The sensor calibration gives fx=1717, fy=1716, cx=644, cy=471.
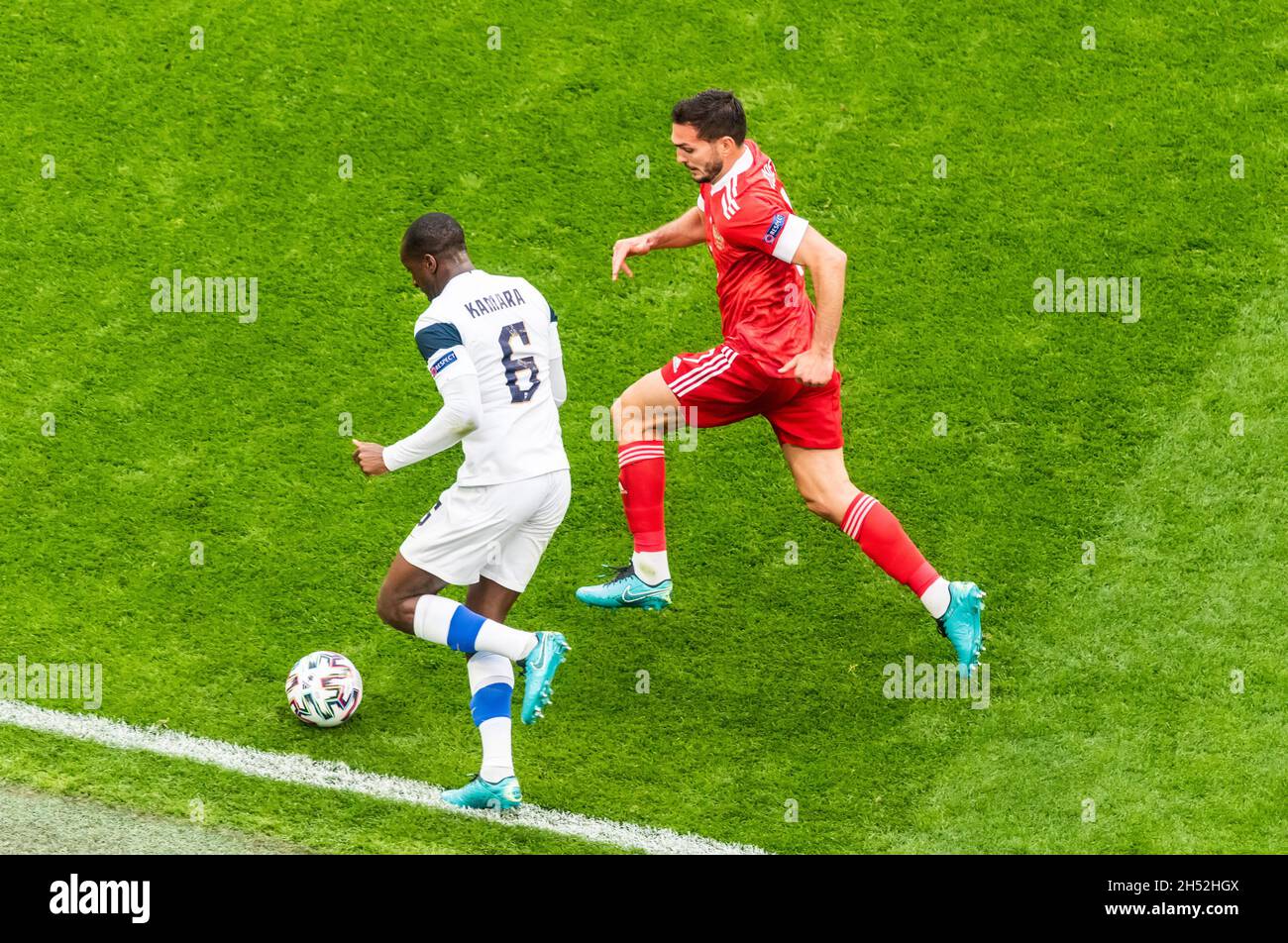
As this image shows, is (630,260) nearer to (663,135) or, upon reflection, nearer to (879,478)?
(663,135)

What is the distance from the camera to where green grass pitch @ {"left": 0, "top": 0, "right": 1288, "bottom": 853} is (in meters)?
7.55

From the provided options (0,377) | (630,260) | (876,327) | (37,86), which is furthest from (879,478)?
(37,86)

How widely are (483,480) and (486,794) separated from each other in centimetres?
132

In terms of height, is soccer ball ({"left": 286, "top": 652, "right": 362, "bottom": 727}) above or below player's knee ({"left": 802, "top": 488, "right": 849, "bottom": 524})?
below

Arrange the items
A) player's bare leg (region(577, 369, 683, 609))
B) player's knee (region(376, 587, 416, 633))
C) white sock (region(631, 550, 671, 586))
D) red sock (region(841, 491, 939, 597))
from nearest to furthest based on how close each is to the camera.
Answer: player's knee (region(376, 587, 416, 633)) < red sock (region(841, 491, 939, 597)) < player's bare leg (region(577, 369, 683, 609)) < white sock (region(631, 550, 671, 586))

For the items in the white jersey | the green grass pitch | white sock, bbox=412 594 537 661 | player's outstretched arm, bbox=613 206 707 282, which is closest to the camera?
the white jersey

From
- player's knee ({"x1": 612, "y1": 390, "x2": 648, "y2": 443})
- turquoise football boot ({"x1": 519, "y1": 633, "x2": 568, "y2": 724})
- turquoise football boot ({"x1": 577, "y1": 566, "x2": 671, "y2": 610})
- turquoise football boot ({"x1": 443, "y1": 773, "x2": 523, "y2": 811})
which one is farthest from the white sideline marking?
player's knee ({"x1": 612, "y1": 390, "x2": 648, "y2": 443})

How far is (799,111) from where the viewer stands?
10695 mm

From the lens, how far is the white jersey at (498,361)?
7.00 m

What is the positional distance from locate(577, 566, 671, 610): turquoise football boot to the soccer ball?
3.85 feet

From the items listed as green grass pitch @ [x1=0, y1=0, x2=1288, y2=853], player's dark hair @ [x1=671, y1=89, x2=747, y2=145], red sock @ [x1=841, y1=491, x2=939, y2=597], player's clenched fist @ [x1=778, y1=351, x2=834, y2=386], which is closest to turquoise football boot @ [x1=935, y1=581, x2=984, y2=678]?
red sock @ [x1=841, y1=491, x2=939, y2=597]

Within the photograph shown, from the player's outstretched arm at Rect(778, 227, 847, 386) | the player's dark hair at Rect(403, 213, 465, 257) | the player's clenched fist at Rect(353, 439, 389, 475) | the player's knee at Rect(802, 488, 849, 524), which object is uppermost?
the player's dark hair at Rect(403, 213, 465, 257)

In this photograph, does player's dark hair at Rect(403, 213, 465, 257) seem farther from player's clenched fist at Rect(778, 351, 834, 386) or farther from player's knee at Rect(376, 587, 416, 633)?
player's clenched fist at Rect(778, 351, 834, 386)

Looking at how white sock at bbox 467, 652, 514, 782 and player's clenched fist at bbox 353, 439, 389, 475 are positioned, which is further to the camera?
white sock at bbox 467, 652, 514, 782
